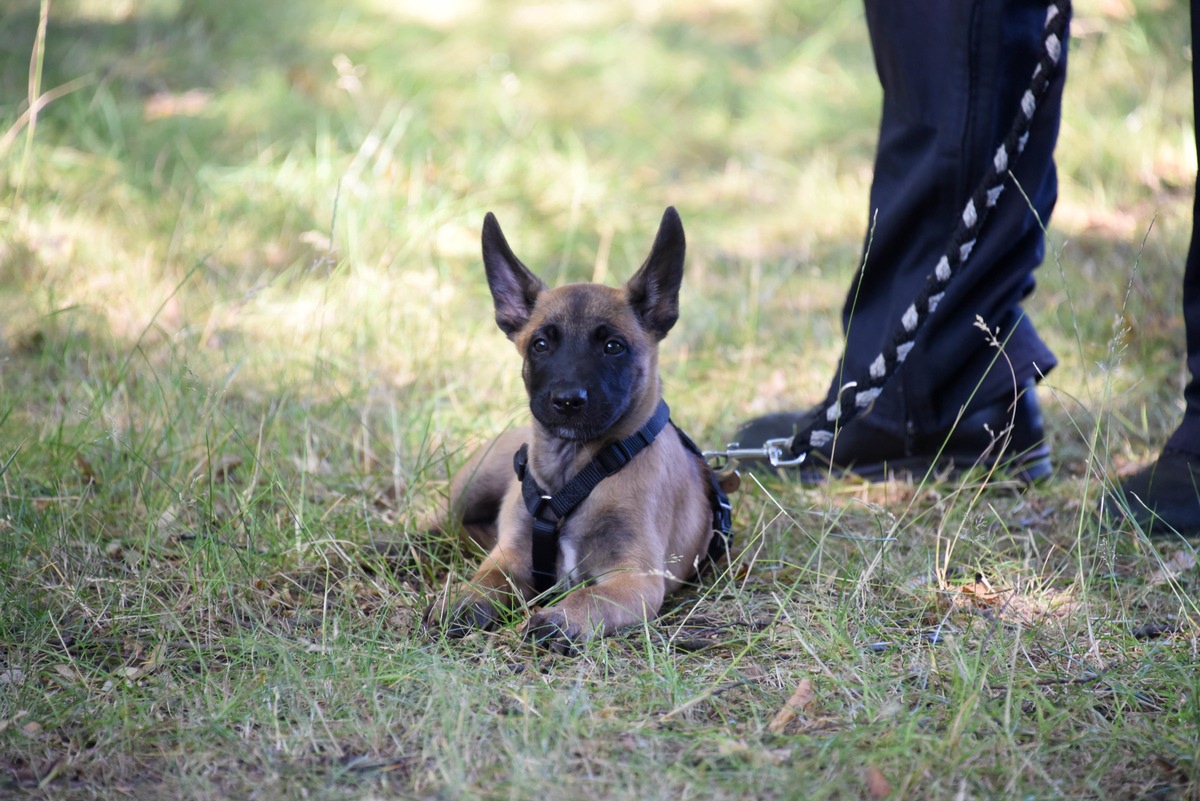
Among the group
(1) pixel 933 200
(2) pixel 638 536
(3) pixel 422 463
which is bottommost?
(3) pixel 422 463

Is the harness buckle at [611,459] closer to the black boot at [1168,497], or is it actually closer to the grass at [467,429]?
the grass at [467,429]

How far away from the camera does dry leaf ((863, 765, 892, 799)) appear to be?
2.09 m

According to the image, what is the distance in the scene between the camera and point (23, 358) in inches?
178

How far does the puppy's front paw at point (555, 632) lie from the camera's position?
2688 millimetres

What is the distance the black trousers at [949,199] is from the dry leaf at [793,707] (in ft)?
4.06

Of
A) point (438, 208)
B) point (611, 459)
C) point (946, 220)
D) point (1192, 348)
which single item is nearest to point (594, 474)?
point (611, 459)

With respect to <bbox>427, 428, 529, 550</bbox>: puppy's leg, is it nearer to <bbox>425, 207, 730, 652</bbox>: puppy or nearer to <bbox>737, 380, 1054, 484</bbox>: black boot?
<bbox>425, 207, 730, 652</bbox>: puppy

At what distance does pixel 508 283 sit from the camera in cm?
325

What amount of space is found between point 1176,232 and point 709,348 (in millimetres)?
2565

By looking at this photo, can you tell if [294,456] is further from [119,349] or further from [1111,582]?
[1111,582]

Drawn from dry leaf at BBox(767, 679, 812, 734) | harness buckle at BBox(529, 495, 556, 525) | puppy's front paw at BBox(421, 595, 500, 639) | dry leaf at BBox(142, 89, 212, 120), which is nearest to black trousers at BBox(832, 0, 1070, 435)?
harness buckle at BBox(529, 495, 556, 525)

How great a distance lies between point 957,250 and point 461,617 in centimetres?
182

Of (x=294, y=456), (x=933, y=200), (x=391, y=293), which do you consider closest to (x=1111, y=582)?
(x=933, y=200)

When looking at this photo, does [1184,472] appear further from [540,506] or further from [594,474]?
[540,506]
